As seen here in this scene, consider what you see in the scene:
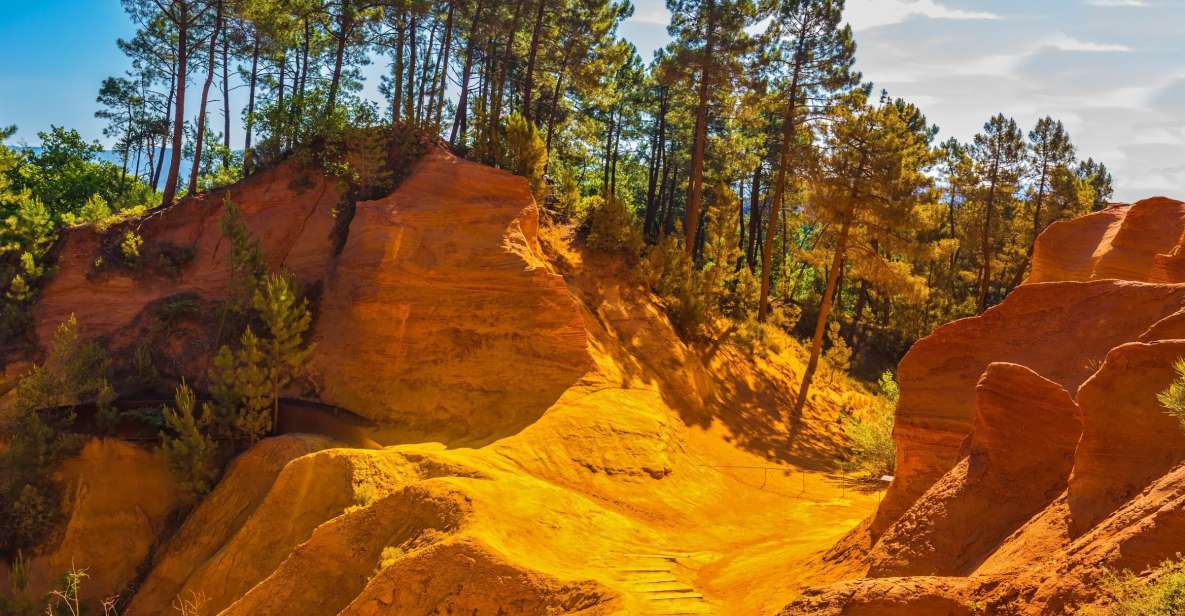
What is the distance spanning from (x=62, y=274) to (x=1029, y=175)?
132 feet

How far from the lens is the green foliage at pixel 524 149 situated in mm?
26656

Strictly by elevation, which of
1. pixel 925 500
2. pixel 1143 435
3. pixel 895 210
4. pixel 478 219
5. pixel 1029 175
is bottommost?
pixel 925 500

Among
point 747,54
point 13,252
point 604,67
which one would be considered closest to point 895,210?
point 747,54

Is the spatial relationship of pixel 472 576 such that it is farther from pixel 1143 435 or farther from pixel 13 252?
pixel 13 252

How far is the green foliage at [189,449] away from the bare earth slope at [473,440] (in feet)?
2.17

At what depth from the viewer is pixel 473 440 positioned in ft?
63.5

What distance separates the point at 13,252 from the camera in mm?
25406

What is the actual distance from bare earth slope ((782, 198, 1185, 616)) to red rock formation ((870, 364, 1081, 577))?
1cm

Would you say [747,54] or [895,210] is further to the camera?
[747,54]

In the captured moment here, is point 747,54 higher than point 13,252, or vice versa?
point 747,54

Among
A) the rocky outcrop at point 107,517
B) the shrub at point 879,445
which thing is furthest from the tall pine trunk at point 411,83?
the shrub at point 879,445

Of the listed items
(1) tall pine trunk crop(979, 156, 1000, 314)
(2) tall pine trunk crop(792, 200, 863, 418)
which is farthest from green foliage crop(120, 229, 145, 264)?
(1) tall pine trunk crop(979, 156, 1000, 314)

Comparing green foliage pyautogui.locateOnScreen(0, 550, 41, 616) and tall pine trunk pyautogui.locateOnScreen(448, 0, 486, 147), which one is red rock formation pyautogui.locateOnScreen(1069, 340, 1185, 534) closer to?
green foliage pyautogui.locateOnScreen(0, 550, 41, 616)

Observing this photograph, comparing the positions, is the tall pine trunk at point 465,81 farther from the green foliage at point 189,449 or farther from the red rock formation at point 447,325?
the green foliage at point 189,449
